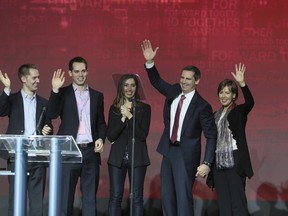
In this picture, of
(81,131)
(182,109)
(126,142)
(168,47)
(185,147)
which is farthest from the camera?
(168,47)

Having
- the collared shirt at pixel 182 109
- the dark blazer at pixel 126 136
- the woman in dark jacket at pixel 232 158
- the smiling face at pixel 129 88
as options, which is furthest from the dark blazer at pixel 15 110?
the woman in dark jacket at pixel 232 158

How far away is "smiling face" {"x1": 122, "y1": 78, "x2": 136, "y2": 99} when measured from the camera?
5.56m

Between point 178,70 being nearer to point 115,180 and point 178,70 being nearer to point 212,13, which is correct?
point 212,13

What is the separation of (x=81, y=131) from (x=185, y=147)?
89 centimetres

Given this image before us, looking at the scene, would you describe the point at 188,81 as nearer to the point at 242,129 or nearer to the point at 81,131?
the point at 242,129

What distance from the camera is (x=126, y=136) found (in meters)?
5.55

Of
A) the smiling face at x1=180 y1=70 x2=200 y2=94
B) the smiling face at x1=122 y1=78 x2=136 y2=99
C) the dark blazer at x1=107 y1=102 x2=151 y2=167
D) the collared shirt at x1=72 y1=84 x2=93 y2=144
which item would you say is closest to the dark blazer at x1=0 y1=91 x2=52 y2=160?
the collared shirt at x1=72 y1=84 x2=93 y2=144

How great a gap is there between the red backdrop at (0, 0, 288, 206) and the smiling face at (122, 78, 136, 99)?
1.07m

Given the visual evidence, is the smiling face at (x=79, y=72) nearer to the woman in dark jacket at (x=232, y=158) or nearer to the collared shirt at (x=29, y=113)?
the collared shirt at (x=29, y=113)

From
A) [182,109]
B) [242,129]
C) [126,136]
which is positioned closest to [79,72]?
[126,136]

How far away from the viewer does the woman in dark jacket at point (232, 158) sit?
214 inches

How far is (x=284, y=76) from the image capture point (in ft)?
22.0

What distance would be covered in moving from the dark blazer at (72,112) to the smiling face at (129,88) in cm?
22

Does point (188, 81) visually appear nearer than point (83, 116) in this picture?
Yes
